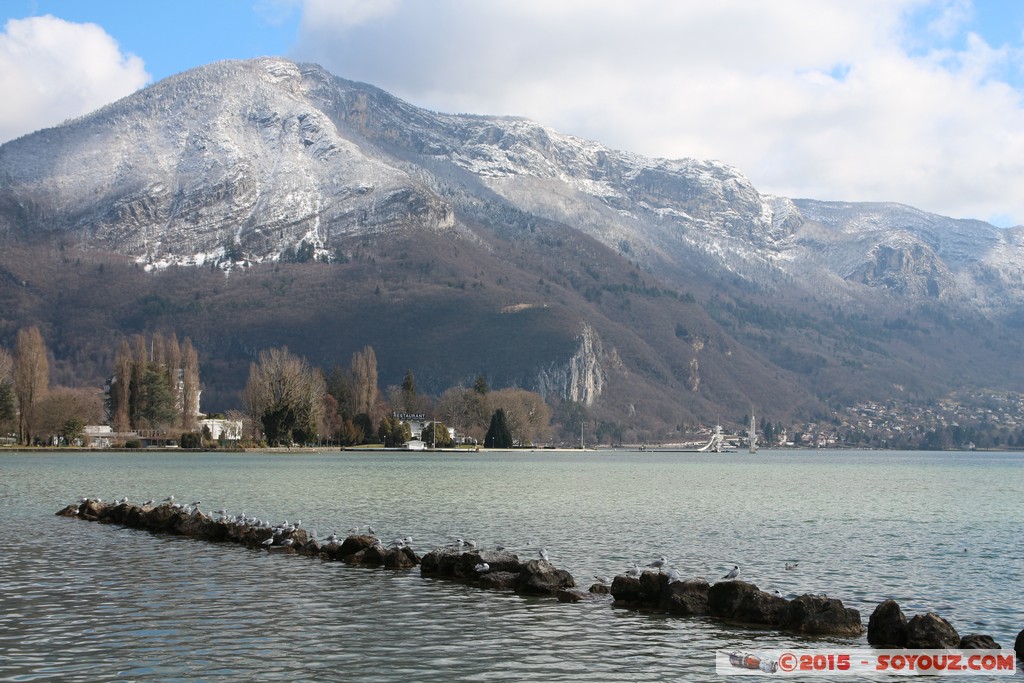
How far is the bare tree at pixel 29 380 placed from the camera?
140 meters

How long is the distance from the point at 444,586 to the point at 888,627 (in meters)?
12.2

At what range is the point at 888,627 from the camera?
24781mm

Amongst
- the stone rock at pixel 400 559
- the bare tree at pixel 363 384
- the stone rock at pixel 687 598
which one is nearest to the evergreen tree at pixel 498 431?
the bare tree at pixel 363 384

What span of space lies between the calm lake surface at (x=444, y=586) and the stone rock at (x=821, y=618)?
0.70 m

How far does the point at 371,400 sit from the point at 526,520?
141m

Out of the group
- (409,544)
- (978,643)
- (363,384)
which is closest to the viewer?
(978,643)

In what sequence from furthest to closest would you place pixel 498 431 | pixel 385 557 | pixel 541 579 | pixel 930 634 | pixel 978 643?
pixel 498 431, pixel 385 557, pixel 541 579, pixel 930 634, pixel 978 643

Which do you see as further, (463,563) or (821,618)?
(463,563)

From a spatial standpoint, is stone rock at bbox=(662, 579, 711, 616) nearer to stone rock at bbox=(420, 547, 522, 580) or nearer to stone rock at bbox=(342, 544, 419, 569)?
stone rock at bbox=(420, 547, 522, 580)

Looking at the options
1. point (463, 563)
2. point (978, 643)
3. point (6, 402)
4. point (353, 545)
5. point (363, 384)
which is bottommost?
point (978, 643)

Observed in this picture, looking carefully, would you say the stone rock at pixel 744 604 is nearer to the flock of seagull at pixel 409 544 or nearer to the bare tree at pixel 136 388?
the flock of seagull at pixel 409 544

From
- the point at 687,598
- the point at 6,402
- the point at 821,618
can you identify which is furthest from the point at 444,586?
the point at 6,402

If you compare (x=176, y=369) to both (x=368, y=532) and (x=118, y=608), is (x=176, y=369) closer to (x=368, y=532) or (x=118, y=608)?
(x=368, y=532)

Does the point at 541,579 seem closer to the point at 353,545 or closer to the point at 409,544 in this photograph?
the point at 353,545
